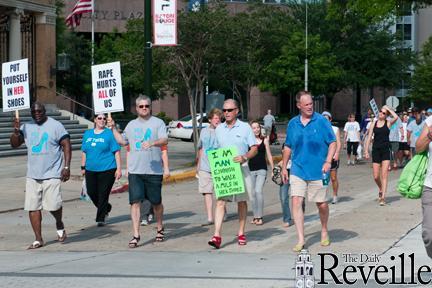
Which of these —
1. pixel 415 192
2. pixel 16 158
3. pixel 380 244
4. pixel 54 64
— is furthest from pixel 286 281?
pixel 54 64

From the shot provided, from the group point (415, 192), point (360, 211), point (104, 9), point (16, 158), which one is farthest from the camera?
point (104, 9)

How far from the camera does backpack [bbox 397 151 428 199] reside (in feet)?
26.7

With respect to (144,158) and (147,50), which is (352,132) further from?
(144,158)

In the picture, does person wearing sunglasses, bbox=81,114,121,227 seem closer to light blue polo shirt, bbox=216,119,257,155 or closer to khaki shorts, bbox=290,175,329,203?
light blue polo shirt, bbox=216,119,257,155

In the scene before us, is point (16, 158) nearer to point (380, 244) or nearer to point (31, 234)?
point (31, 234)

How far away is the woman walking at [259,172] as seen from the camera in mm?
13875

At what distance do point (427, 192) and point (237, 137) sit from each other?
407 centimetres

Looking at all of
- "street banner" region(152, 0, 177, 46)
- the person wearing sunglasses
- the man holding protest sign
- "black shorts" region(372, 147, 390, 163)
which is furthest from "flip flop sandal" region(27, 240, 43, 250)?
"street banner" region(152, 0, 177, 46)

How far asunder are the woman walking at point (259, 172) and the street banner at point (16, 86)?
3.55 m

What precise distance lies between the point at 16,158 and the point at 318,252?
1814 centimetres

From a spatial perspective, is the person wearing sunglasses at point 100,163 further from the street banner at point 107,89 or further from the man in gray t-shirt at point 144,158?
the man in gray t-shirt at point 144,158

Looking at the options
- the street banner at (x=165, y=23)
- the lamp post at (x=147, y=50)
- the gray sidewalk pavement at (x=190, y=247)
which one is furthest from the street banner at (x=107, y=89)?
the street banner at (x=165, y=23)

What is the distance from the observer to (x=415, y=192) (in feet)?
26.7

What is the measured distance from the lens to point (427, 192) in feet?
25.8
